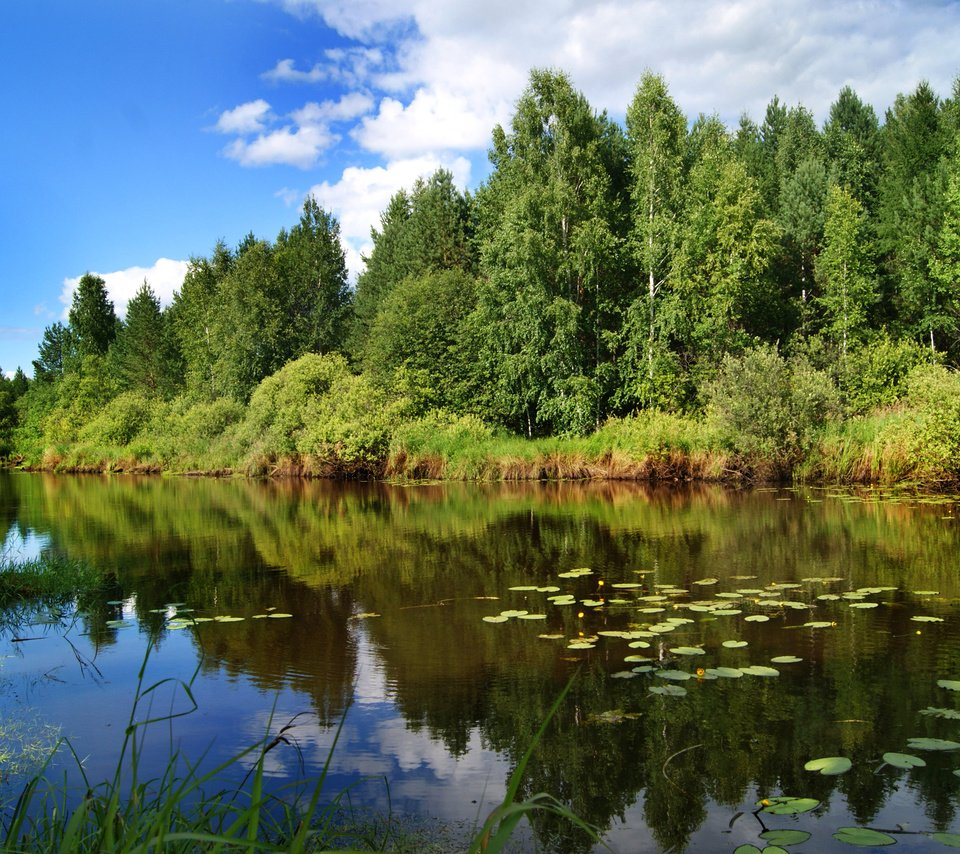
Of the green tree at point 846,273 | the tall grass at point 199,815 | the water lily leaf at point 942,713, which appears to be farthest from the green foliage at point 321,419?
the water lily leaf at point 942,713

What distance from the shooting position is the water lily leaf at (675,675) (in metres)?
6.64

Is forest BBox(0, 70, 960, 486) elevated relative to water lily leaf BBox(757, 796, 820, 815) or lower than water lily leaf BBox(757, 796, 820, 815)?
elevated

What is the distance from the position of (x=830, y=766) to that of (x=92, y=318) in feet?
258

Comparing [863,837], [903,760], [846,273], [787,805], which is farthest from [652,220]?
[863,837]

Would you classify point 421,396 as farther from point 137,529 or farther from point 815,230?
point 815,230

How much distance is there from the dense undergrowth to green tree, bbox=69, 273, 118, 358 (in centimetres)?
2407

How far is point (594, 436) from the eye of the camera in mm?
28766

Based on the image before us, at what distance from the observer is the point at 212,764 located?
17.9 feet

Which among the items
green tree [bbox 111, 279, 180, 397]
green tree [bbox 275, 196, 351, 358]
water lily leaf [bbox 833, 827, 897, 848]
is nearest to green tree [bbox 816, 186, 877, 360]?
green tree [bbox 275, 196, 351, 358]

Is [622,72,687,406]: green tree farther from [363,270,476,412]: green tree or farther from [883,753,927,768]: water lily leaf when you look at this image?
[883,753,927,768]: water lily leaf

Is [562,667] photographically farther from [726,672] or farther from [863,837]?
[863,837]

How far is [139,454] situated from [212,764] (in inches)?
1722

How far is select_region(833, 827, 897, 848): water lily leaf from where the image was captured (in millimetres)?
4066

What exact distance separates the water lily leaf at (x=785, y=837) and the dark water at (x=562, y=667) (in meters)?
0.05
